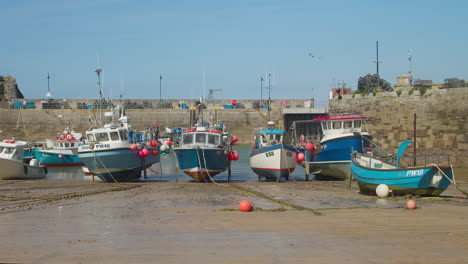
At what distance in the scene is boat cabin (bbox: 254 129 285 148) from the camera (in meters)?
26.7

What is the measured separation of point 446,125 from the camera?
35812mm

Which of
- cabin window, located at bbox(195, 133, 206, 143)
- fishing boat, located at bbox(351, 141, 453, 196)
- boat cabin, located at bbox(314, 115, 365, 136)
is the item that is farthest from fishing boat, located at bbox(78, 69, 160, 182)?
fishing boat, located at bbox(351, 141, 453, 196)

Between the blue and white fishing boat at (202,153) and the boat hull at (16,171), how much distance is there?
8581mm

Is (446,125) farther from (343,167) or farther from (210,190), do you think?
(210,190)

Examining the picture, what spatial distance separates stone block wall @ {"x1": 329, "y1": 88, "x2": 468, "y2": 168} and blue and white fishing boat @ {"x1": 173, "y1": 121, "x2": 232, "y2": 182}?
54.6 feet

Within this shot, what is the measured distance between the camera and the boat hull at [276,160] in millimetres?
24625

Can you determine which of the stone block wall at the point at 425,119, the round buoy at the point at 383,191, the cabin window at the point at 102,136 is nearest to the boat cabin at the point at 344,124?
the round buoy at the point at 383,191

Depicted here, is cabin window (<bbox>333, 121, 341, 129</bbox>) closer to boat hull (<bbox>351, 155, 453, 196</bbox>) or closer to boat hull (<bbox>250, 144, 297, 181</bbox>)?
boat hull (<bbox>250, 144, 297, 181</bbox>)

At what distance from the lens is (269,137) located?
88.9ft

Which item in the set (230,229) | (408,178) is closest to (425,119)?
(408,178)

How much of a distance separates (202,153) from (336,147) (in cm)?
600

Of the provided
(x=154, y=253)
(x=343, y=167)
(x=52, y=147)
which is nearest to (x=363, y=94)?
(x=343, y=167)

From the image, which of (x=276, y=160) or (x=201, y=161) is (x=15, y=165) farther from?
(x=276, y=160)

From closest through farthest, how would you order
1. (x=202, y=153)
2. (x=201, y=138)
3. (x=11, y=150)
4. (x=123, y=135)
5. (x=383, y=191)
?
(x=383, y=191) → (x=202, y=153) → (x=201, y=138) → (x=123, y=135) → (x=11, y=150)
